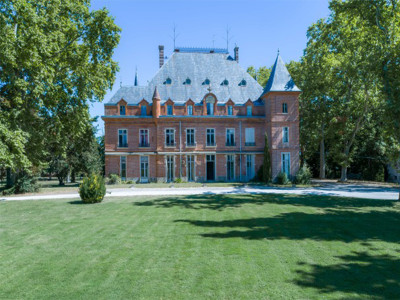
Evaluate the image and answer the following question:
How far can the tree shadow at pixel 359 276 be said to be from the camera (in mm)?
5340

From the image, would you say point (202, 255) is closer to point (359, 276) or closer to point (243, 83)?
point (359, 276)

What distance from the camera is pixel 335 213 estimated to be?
1266 cm

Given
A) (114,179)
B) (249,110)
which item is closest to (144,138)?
(114,179)

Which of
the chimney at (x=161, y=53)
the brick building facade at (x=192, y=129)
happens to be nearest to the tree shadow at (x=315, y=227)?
the brick building facade at (x=192, y=129)

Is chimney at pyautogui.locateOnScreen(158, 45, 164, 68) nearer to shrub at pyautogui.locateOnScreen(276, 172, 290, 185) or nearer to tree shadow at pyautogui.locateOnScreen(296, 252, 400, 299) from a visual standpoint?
shrub at pyautogui.locateOnScreen(276, 172, 290, 185)

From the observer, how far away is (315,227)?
32.9 feet

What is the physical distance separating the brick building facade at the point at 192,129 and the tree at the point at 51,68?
9.91m

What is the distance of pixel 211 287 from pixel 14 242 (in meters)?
6.64

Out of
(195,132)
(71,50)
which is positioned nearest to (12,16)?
(71,50)

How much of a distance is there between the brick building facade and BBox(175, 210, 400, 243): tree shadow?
20.0 metres

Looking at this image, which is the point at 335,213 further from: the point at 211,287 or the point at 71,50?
→ the point at 71,50

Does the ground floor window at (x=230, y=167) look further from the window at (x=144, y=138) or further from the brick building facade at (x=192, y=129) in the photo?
the window at (x=144, y=138)

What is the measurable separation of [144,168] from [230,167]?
9882mm

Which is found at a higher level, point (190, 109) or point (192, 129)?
point (190, 109)
